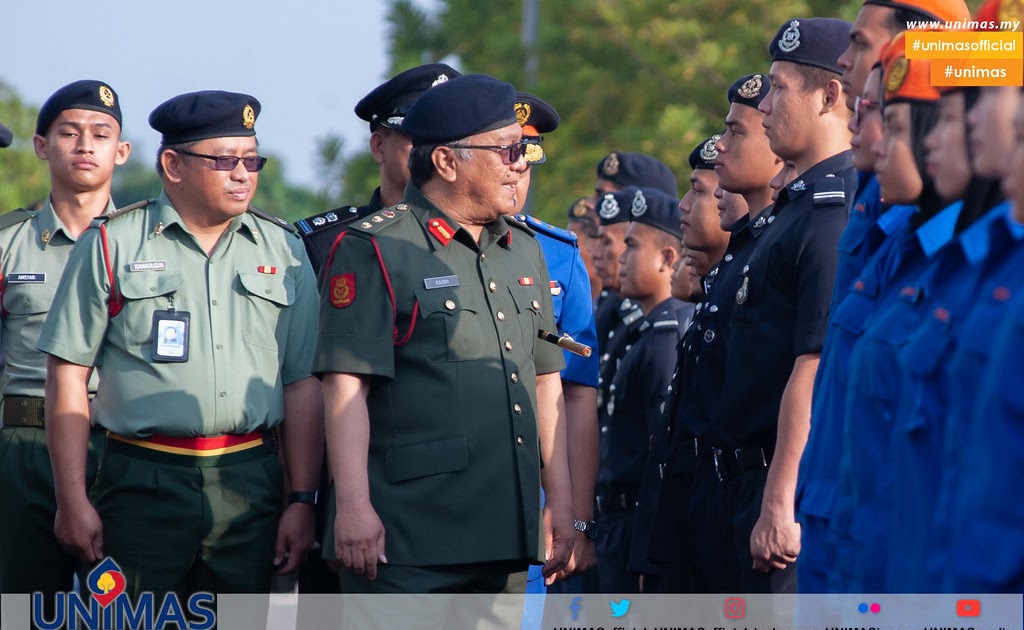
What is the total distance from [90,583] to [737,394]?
2.54 meters

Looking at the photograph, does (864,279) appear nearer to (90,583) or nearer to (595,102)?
(90,583)

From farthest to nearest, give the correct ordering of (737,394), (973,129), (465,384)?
(737,394), (465,384), (973,129)

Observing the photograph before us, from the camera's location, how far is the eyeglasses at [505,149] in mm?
4680

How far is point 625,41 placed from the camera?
635 inches

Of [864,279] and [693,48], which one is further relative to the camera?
[693,48]

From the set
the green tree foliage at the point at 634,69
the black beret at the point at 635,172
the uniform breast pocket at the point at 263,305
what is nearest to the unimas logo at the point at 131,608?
the uniform breast pocket at the point at 263,305

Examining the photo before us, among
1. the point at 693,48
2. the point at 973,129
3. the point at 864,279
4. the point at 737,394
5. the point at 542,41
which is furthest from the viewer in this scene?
the point at 542,41

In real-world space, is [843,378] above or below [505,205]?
below

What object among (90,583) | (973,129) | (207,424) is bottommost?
(90,583)

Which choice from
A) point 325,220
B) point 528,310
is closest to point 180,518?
point 528,310

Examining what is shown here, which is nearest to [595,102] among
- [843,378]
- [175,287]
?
[175,287]

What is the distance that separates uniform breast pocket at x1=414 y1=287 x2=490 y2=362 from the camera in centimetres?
449

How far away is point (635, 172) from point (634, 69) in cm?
734

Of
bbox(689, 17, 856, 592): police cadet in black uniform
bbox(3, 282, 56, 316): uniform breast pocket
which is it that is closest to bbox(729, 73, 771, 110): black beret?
bbox(689, 17, 856, 592): police cadet in black uniform
